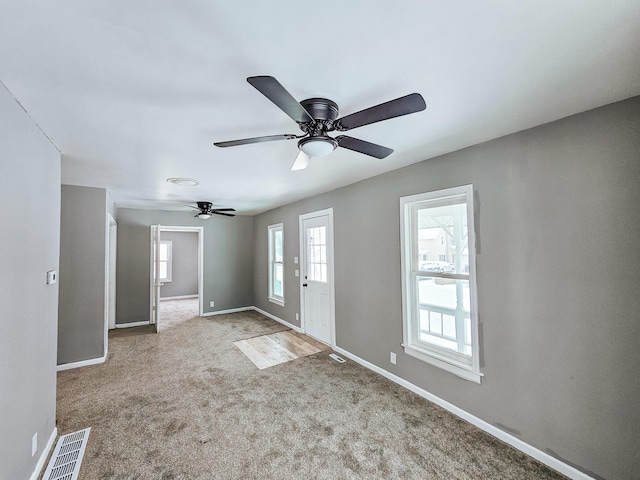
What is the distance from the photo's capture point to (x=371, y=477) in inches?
74.6

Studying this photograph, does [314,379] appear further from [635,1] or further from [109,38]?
[635,1]

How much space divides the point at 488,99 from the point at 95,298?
16.0 ft

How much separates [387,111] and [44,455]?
3277 mm

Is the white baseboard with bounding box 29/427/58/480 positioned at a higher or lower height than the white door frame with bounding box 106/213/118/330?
lower

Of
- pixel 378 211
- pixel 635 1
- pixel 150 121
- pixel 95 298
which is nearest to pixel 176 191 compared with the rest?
pixel 95 298

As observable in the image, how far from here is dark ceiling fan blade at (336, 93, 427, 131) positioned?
4.25ft

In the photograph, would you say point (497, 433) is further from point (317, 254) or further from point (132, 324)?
point (132, 324)

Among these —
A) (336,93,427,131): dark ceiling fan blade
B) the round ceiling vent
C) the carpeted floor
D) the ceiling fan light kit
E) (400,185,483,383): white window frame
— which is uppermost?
the round ceiling vent

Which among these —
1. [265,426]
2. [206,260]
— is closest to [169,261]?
[206,260]

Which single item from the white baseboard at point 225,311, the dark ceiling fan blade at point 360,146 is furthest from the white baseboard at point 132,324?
the dark ceiling fan blade at point 360,146

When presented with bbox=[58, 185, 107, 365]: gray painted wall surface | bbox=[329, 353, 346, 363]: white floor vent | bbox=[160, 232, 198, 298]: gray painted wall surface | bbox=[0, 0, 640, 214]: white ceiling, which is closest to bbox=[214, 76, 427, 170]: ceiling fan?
bbox=[0, 0, 640, 214]: white ceiling

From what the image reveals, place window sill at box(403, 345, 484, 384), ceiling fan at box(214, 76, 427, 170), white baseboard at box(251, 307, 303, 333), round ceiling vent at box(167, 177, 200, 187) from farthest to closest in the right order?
white baseboard at box(251, 307, 303, 333)
round ceiling vent at box(167, 177, 200, 187)
window sill at box(403, 345, 484, 384)
ceiling fan at box(214, 76, 427, 170)

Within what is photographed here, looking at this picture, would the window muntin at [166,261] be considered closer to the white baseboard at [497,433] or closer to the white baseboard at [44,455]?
the white baseboard at [44,455]

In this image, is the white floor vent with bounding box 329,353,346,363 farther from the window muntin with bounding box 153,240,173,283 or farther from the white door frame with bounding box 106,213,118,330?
the window muntin with bounding box 153,240,173,283
